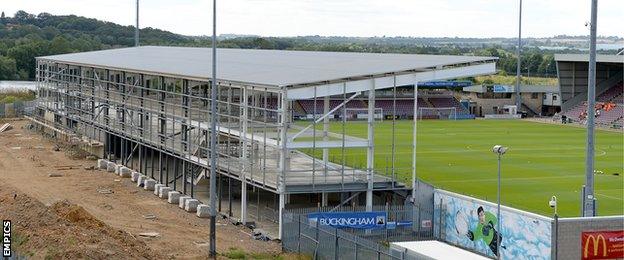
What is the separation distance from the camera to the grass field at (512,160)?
152ft

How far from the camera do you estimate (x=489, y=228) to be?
32656mm

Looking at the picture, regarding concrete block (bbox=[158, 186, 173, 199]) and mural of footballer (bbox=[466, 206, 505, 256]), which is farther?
concrete block (bbox=[158, 186, 173, 199])

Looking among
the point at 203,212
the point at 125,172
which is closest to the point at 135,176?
the point at 125,172

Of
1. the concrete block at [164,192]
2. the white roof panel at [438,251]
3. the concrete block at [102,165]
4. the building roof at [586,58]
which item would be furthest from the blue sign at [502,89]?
the white roof panel at [438,251]

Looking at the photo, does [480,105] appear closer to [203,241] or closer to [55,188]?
[55,188]

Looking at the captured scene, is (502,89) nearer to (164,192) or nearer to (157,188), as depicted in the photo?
(157,188)

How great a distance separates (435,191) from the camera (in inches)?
1425

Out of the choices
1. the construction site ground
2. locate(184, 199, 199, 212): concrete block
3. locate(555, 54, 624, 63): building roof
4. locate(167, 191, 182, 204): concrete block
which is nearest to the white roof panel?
the construction site ground

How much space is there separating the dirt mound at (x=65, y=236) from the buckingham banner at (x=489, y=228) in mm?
10123

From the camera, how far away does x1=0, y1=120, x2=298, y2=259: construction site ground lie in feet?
95.6

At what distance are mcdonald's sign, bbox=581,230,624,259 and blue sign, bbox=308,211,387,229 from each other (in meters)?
8.09

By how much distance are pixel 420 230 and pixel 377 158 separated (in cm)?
2398

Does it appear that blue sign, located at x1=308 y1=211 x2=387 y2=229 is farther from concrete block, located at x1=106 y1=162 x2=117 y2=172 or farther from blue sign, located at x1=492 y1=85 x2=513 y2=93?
blue sign, located at x1=492 y1=85 x2=513 y2=93

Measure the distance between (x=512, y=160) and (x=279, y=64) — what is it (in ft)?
65.4
